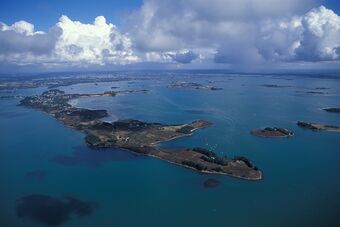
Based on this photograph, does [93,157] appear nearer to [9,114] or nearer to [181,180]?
Answer: [181,180]

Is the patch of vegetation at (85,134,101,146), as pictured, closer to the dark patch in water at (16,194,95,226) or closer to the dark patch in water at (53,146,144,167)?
the dark patch in water at (53,146,144,167)

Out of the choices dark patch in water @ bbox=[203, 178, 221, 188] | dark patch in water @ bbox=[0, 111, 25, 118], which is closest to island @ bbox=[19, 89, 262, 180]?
dark patch in water @ bbox=[203, 178, 221, 188]

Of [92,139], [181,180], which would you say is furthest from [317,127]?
[92,139]

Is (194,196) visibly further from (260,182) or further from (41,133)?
(41,133)

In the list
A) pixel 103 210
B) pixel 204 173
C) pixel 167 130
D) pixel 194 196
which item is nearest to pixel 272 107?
pixel 167 130

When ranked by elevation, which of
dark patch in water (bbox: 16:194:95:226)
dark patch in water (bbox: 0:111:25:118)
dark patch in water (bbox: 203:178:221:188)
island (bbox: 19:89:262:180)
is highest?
island (bbox: 19:89:262:180)

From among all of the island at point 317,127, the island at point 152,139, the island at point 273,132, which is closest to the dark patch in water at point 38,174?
the island at point 152,139
